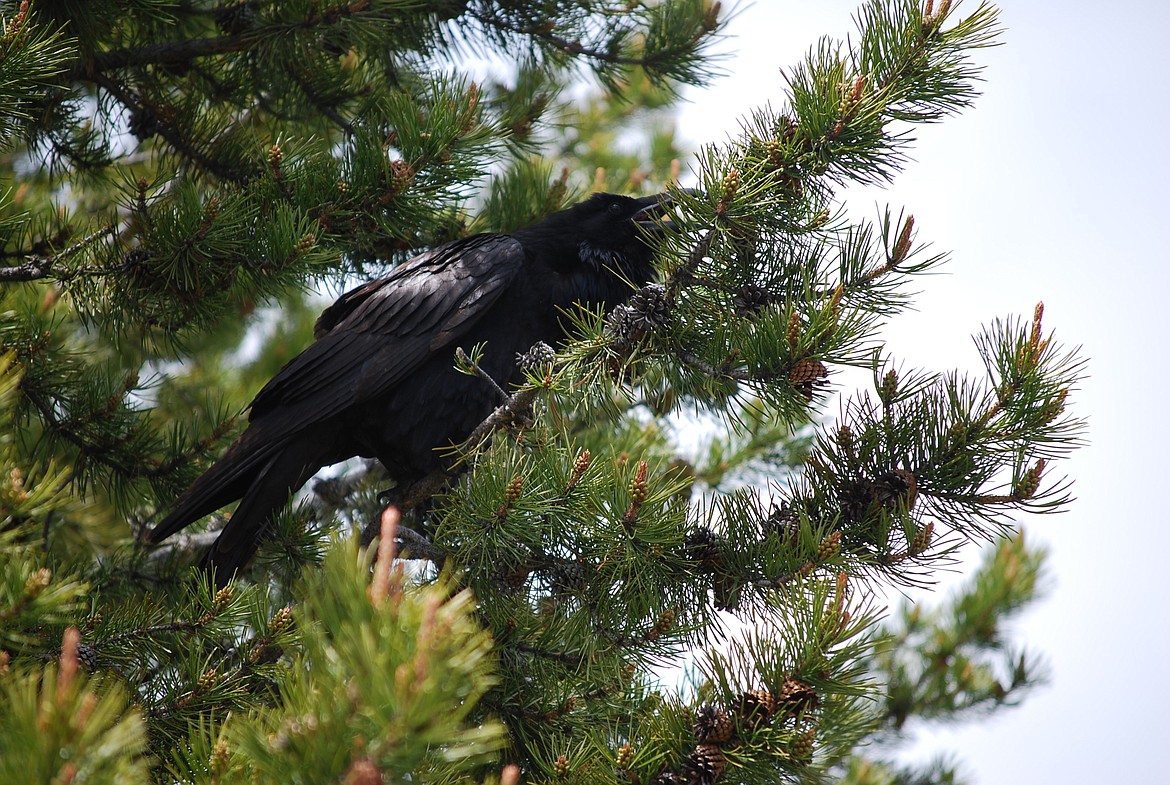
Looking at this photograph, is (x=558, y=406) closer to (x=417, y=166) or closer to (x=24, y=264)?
(x=417, y=166)

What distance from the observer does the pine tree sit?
1528 mm

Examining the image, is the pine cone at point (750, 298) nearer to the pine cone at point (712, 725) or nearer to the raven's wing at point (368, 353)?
the pine cone at point (712, 725)

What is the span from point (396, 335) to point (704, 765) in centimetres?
212

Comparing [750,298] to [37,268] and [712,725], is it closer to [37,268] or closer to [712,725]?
[712,725]

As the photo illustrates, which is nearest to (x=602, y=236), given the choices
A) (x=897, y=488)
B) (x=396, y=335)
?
(x=396, y=335)

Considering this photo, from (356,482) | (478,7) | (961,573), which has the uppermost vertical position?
(478,7)

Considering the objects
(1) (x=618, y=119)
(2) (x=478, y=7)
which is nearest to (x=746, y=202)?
(2) (x=478, y=7)

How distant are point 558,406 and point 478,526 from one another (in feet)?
1.22

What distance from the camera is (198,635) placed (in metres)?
2.13

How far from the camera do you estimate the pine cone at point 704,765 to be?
1.79 metres

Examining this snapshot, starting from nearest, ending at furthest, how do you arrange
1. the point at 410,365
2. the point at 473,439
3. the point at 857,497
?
1. the point at 857,497
2. the point at 473,439
3. the point at 410,365

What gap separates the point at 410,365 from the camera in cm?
339

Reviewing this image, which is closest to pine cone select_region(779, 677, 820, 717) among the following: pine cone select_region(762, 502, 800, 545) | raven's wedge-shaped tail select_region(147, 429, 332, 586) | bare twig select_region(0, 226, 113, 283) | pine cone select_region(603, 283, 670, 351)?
pine cone select_region(762, 502, 800, 545)

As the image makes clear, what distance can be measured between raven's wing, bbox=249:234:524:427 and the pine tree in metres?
0.22
